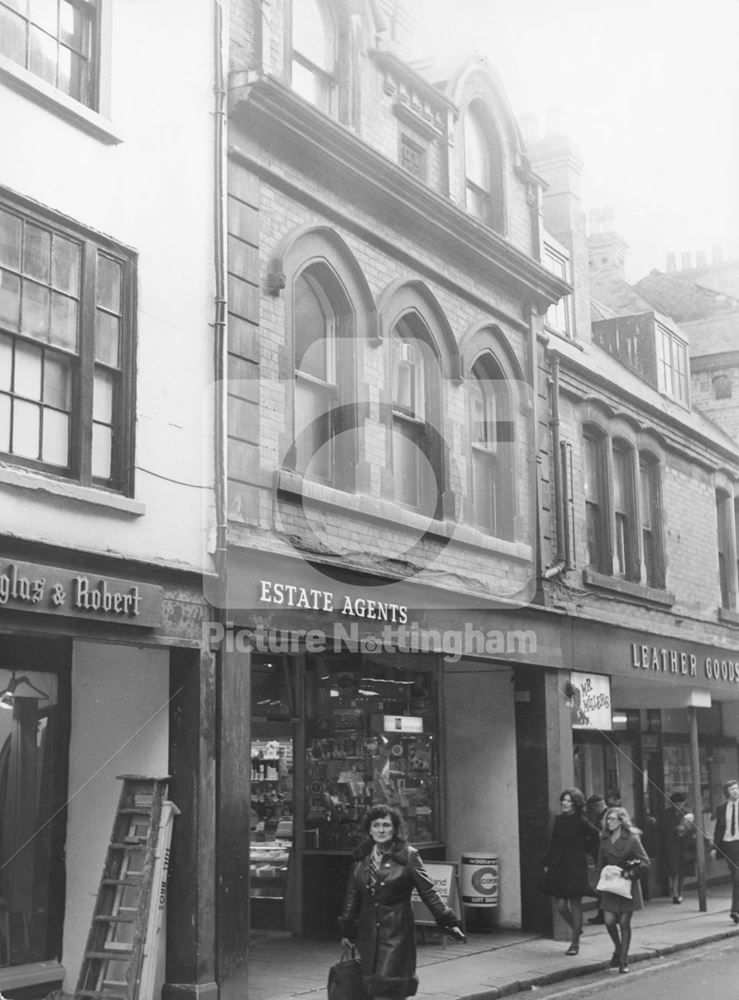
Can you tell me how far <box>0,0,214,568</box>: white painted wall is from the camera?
32.5 feet

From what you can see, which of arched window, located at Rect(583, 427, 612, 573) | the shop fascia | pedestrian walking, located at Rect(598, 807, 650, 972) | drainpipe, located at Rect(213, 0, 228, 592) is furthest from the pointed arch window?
the shop fascia

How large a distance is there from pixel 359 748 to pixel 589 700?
128 inches

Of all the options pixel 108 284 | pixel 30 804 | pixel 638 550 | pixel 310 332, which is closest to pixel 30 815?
pixel 30 804

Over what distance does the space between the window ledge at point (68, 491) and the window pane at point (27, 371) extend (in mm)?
639

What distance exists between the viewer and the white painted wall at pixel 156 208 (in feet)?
32.5

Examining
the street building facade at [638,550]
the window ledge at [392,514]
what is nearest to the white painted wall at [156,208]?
the window ledge at [392,514]

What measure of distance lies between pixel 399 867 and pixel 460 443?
6894 millimetres

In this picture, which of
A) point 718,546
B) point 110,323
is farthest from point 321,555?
point 718,546

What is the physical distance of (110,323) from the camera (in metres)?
10.4

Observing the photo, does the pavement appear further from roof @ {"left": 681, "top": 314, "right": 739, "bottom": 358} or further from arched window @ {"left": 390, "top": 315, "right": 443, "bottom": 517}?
roof @ {"left": 681, "top": 314, "right": 739, "bottom": 358}

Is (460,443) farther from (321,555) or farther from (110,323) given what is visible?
(110,323)

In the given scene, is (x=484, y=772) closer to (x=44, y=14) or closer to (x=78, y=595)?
(x=78, y=595)

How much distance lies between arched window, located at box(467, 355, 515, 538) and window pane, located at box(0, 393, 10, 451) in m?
7.15

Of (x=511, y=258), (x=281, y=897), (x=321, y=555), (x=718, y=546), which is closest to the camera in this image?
(x=321, y=555)
